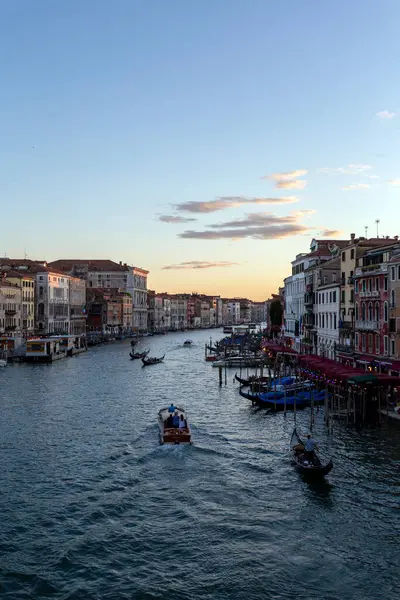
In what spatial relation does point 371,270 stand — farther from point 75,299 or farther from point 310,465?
point 75,299

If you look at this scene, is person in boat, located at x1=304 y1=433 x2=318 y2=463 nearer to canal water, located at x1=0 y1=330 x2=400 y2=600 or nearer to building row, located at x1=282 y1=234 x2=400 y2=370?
canal water, located at x1=0 y1=330 x2=400 y2=600

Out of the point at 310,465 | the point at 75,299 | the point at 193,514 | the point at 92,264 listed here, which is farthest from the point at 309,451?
the point at 92,264

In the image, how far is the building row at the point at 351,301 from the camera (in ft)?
115

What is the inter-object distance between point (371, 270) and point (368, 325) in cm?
329

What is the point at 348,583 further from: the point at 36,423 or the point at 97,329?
the point at 97,329

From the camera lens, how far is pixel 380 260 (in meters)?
37.4

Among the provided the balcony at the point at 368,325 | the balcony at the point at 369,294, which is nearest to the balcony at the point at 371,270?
the balcony at the point at 369,294

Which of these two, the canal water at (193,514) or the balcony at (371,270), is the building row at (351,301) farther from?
the canal water at (193,514)

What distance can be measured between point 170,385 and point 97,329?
77.1 metres

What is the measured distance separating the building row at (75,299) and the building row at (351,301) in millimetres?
36163

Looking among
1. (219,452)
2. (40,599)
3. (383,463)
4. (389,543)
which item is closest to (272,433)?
(219,452)

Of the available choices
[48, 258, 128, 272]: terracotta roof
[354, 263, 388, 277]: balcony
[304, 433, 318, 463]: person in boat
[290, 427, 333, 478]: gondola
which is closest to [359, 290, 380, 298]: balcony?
[354, 263, 388, 277]: balcony

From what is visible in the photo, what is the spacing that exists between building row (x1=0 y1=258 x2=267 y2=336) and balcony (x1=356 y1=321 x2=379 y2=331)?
46425mm

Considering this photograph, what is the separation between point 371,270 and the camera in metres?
37.8
